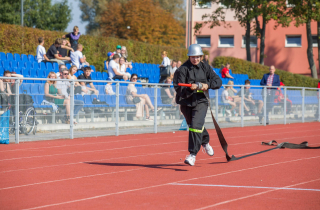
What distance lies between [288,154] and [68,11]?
5755 centimetres

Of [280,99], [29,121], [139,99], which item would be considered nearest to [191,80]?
[29,121]

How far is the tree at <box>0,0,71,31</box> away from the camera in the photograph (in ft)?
179

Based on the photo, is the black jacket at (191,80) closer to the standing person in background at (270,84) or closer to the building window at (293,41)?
the standing person in background at (270,84)

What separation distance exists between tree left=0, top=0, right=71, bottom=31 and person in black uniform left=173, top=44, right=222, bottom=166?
4741 centimetres

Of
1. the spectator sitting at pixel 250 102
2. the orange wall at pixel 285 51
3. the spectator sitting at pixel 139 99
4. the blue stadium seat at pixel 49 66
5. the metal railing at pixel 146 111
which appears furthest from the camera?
the orange wall at pixel 285 51

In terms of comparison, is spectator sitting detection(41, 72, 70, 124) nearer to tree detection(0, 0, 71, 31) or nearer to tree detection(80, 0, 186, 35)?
tree detection(0, 0, 71, 31)

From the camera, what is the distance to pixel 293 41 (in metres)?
52.3

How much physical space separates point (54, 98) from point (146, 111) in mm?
3603

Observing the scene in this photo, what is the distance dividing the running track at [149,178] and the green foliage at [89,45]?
385 inches

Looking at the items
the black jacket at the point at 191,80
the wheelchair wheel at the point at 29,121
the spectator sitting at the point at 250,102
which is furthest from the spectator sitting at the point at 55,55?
the black jacket at the point at 191,80

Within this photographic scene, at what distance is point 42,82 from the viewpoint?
1252 cm

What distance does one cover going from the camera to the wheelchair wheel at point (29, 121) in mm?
11766

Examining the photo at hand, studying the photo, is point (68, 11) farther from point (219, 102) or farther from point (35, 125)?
point (35, 125)

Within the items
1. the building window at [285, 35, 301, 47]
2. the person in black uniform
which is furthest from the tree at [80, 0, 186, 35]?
the person in black uniform
